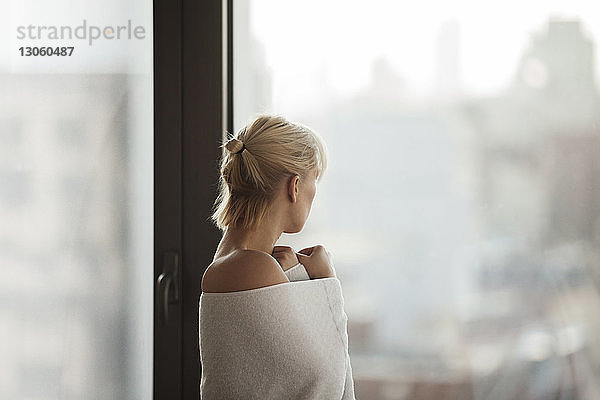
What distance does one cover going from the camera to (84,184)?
218 cm

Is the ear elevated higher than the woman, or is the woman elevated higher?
the ear

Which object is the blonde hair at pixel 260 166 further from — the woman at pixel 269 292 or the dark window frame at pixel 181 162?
the dark window frame at pixel 181 162

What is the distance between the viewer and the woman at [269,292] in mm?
1534

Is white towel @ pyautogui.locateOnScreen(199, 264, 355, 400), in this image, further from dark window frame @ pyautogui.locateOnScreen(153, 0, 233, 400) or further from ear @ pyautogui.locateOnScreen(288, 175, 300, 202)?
dark window frame @ pyautogui.locateOnScreen(153, 0, 233, 400)

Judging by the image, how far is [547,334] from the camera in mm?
2031

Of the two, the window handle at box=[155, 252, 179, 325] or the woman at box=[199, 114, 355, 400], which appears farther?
the window handle at box=[155, 252, 179, 325]

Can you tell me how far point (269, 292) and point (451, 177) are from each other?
743 mm

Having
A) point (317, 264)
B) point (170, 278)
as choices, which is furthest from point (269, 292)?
point (170, 278)

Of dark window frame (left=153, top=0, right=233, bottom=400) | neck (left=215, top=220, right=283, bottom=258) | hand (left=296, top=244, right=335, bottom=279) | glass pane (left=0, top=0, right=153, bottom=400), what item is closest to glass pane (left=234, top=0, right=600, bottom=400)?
dark window frame (left=153, top=0, right=233, bottom=400)

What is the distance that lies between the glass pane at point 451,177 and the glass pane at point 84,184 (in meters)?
0.32

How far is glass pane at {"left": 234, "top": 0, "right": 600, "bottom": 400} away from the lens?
2.02 metres

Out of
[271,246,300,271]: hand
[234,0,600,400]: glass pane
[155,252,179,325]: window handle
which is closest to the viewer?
[271,246,300,271]: hand

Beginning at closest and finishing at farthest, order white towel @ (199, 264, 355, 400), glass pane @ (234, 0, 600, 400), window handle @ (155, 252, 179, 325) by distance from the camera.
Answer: white towel @ (199, 264, 355, 400)
glass pane @ (234, 0, 600, 400)
window handle @ (155, 252, 179, 325)

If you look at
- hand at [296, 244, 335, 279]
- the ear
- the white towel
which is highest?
the ear
